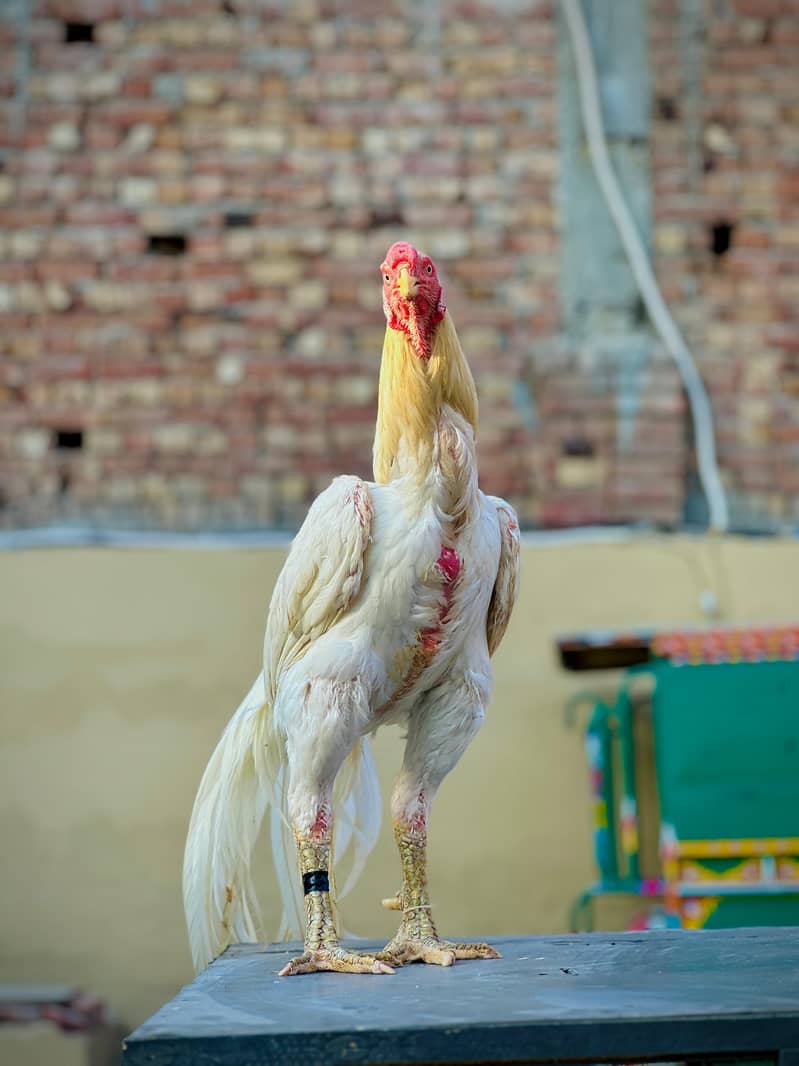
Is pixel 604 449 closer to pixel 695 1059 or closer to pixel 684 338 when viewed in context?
pixel 684 338

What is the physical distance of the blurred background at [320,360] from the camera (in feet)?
18.1

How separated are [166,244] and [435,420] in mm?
3321

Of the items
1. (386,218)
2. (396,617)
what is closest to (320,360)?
(386,218)

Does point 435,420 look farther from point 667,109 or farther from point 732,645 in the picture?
point 667,109

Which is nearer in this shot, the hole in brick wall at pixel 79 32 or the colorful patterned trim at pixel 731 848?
the colorful patterned trim at pixel 731 848

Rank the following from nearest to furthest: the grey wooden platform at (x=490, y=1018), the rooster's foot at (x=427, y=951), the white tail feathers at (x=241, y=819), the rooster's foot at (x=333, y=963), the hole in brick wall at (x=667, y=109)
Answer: the grey wooden platform at (x=490, y=1018)
the rooster's foot at (x=333, y=963)
the rooster's foot at (x=427, y=951)
the white tail feathers at (x=241, y=819)
the hole in brick wall at (x=667, y=109)

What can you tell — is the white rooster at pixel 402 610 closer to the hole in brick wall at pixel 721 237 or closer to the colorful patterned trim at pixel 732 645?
the colorful patterned trim at pixel 732 645

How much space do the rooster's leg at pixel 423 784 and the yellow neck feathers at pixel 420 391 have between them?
1.67ft

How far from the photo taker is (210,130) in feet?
19.7

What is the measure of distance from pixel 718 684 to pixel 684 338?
1588mm

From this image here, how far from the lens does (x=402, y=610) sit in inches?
117

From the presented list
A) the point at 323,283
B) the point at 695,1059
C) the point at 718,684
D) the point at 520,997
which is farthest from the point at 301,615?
the point at 323,283

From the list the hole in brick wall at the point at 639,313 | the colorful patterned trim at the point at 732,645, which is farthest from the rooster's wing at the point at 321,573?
the hole in brick wall at the point at 639,313

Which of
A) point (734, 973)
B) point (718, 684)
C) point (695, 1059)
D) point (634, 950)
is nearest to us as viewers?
point (695, 1059)
